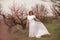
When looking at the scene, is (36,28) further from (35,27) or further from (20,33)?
(20,33)

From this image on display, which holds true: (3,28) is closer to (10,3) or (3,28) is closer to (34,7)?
(10,3)

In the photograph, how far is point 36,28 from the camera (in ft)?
7.14

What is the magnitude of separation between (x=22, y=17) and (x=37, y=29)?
0.26 m

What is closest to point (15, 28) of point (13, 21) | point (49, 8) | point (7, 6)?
point (13, 21)

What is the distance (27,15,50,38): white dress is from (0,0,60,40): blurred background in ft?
0.16

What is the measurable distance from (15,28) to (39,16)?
36 cm

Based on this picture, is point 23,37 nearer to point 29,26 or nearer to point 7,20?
point 29,26

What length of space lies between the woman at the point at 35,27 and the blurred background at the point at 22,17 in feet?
0.14

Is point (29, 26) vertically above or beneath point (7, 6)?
beneath

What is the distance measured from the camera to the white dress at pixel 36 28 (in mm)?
2162

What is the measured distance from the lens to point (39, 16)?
2.20m

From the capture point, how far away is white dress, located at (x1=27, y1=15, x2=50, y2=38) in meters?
2.16

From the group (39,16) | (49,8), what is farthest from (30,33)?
(49,8)

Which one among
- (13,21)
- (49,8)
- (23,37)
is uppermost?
(49,8)
